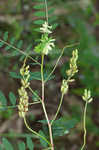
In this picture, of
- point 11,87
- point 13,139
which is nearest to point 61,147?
point 13,139

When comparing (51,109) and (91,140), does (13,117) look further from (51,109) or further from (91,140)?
(91,140)

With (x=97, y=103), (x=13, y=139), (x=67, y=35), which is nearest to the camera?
(x=13, y=139)

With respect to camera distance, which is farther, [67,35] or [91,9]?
[67,35]

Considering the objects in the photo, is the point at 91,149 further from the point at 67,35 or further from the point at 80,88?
the point at 67,35

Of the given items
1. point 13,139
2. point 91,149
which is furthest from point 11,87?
point 91,149

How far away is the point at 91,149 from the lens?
3539 mm

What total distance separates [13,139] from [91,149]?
96 cm

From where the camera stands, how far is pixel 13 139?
332 cm

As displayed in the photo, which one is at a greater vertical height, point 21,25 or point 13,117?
point 21,25

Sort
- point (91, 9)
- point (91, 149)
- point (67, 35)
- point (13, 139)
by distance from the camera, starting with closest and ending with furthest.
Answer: point (13, 139) → point (91, 149) → point (91, 9) → point (67, 35)

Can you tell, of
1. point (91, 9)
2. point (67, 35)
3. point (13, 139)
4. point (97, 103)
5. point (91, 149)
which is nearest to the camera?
point (13, 139)

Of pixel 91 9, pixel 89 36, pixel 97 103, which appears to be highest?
pixel 91 9

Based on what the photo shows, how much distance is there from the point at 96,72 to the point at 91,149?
3.11 feet

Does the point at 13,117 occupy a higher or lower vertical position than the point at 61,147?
higher
